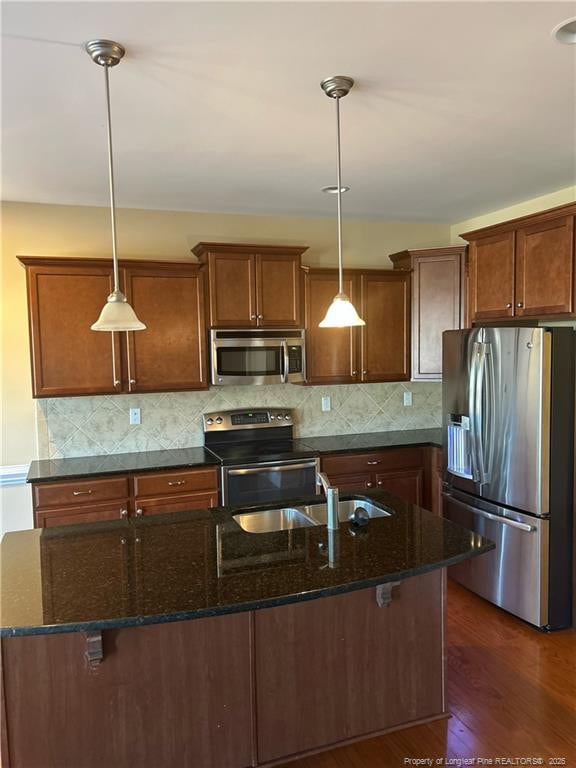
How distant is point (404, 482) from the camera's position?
4152 mm

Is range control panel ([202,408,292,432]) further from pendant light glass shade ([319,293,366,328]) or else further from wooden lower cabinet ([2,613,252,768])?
wooden lower cabinet ([2,613,252,768])

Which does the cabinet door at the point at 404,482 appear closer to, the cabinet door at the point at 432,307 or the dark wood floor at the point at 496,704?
the cabinet door at the point at 432,307

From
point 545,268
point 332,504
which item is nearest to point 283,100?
point 332,504

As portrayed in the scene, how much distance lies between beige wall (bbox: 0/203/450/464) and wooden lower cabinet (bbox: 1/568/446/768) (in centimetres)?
229

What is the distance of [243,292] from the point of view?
388 centimetres

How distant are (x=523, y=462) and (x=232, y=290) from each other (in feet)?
7.18

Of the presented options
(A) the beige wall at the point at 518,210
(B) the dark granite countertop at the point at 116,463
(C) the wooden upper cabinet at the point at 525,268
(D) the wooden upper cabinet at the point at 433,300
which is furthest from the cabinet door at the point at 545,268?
(B) the dark granite countertop at the point at 116,463

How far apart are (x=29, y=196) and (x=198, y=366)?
1.54 m

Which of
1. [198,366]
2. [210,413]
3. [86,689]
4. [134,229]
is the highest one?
[134,229]

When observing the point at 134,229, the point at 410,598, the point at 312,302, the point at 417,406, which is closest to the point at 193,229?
the point at 134,229

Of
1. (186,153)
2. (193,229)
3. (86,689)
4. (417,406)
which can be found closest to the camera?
(86,689)

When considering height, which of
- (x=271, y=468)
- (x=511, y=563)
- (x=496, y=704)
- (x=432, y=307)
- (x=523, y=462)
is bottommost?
(x=496, y=704)

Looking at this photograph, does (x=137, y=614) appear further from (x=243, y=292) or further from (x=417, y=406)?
(x=417, y=406)

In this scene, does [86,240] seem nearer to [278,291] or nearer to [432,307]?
[278,291]
